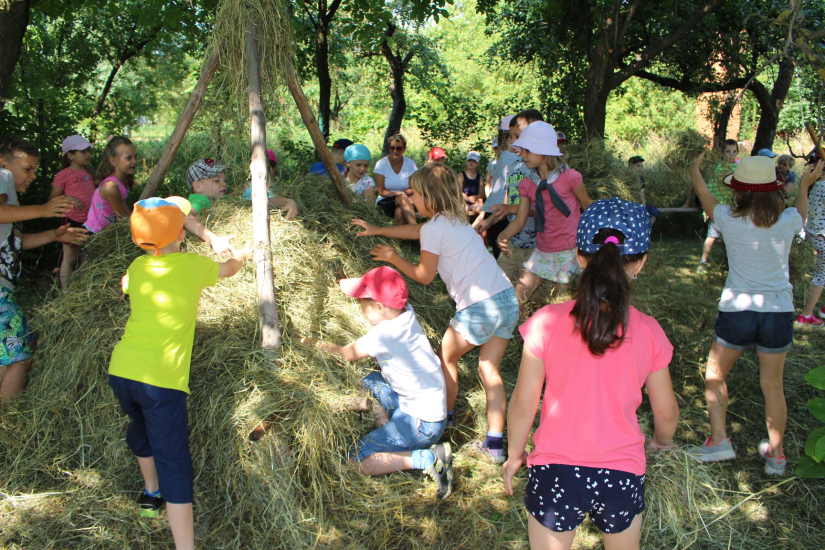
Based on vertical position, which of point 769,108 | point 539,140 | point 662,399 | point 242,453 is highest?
point 769,108

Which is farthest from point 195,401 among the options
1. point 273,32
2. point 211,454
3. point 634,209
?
point 634,209

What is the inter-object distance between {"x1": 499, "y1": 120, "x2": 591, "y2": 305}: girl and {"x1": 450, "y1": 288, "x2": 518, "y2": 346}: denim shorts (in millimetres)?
1154

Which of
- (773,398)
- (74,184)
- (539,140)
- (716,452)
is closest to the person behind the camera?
(773,398)

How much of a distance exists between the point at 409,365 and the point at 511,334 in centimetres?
68

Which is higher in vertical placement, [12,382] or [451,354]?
[451,354]

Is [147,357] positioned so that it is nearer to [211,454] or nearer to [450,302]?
[211,454]

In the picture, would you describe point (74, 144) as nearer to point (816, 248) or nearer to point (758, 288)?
point (758, 288)

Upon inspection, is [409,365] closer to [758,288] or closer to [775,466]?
[758,288]

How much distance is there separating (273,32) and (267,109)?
474 millimetres

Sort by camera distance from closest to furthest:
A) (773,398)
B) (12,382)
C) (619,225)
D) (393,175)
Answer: (619,225), (773,398), (12,382), (393,175)

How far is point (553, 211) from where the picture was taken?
4566 millimetres

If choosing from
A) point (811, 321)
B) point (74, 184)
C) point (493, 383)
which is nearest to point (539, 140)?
point (493, 383)

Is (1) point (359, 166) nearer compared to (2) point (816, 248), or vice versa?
(1) point (359, 166)

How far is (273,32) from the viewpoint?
147 inches
